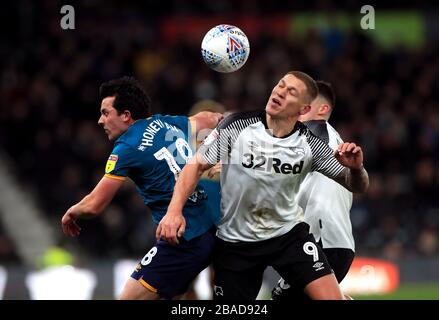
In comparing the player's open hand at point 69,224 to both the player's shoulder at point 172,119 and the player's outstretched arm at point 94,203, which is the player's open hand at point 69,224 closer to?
the player's outstretched arm at point 94,203

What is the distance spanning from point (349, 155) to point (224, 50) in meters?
1.59

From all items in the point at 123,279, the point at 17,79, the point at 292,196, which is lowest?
the point at 123,279

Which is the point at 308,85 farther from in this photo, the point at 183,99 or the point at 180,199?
the point at 183,99

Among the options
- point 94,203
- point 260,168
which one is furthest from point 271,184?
point 94,203

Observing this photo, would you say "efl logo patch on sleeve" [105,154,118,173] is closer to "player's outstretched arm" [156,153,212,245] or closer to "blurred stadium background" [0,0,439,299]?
"player's outstretched arm" [156,153,212,245]

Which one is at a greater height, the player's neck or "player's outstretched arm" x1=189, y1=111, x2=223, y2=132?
"player's outstretched arm" x1=189, y1=111, x2=223, y2=132

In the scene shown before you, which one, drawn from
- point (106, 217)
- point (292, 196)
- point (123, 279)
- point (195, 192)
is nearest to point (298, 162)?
point (292, 196)

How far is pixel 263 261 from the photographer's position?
7.34 meters

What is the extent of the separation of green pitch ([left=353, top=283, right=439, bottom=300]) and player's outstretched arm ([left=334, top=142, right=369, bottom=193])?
6786 mm

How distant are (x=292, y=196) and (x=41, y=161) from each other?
891cm

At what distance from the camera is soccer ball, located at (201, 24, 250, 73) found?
7.93 meters

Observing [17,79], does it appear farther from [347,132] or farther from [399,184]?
[399,184]

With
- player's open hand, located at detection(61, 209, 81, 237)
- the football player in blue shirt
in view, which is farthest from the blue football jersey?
player's open hand, located at detection(61, 209, 81, 237)

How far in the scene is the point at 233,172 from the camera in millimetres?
7273
